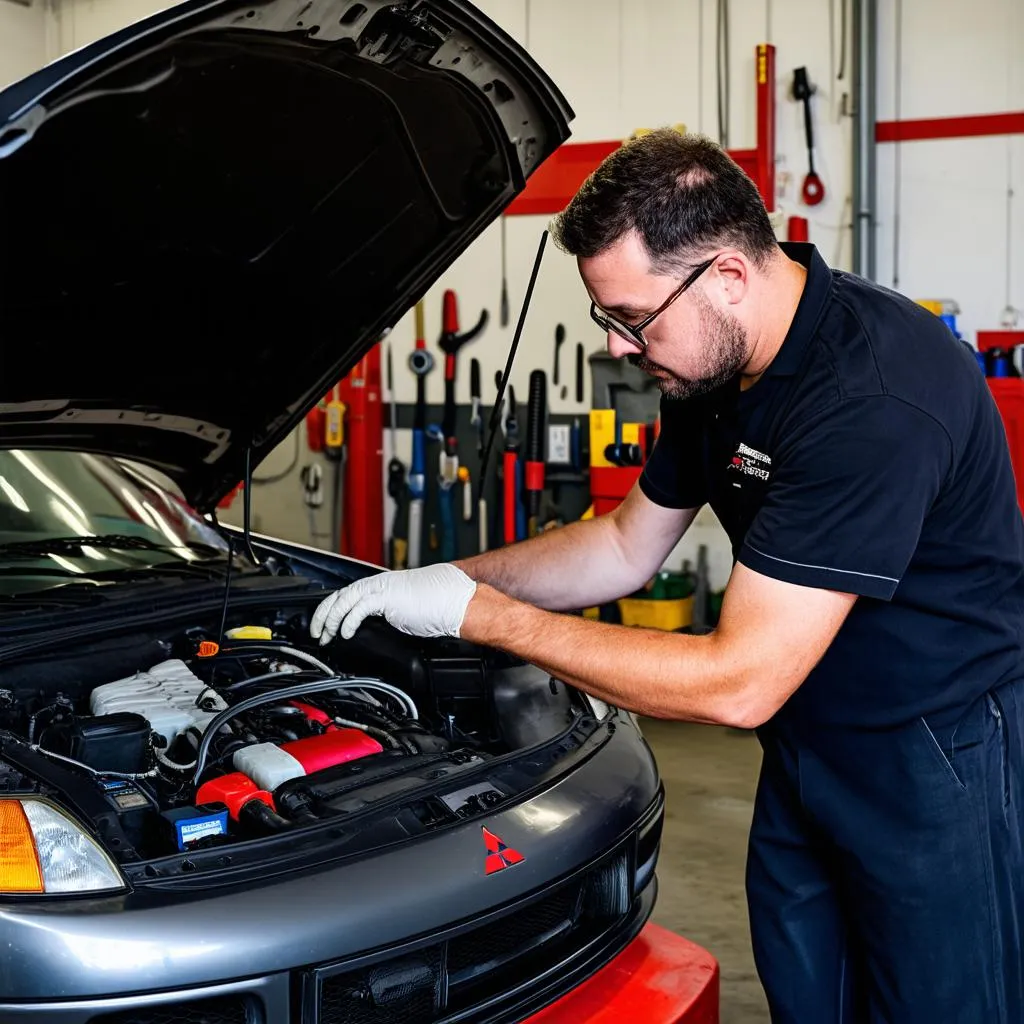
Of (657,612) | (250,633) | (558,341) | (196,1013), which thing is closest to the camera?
(196,1013)

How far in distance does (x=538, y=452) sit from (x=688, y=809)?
1852 mm

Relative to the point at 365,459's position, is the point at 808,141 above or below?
above

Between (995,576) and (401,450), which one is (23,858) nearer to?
(995,576)

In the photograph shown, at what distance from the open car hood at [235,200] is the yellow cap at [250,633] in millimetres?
369

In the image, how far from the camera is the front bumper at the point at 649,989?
4.89 ft

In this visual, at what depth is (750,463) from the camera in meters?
1.53

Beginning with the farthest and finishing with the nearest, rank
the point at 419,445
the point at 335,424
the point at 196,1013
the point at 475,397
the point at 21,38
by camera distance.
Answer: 1. the point at 21,38
2. the point at 335,424
3. the point at 419,445
4. the point at 475,397
5. the point at 196,1013

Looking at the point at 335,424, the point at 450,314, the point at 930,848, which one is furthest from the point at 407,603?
the point at 335,424

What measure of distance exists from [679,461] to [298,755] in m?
0.72

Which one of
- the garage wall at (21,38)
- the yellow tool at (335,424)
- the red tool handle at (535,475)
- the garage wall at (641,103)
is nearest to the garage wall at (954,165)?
the garage wall at (641,103)

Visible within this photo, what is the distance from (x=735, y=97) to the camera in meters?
4.64

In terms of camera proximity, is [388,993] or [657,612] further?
[657,612]

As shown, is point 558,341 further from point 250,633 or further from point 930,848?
point 930,848

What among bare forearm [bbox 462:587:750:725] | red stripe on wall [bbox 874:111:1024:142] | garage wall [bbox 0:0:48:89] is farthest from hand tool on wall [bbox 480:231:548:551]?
→ garage wall [bbox 0:0:48:89]
